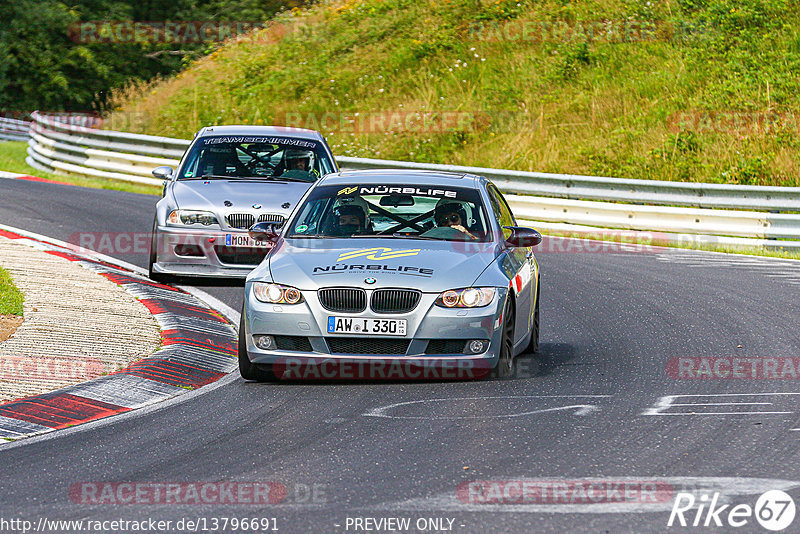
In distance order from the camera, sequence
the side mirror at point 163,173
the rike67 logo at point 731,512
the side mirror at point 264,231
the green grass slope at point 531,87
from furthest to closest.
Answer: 1. the green grass slope at point 531,87
2. the side mirror at point 163,173
3. the side mirror at point 264,231
4. the rike67 logo at point 731,512

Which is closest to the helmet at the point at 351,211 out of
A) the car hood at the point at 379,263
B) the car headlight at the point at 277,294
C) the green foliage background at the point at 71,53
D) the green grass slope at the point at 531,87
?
the car hood at the point at 379,263

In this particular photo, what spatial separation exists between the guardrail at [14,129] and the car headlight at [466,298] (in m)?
39.9

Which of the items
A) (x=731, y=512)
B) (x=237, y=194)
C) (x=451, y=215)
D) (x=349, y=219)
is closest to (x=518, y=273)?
(x=451, y=215)

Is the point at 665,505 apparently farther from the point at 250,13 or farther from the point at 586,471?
the point at 250,13

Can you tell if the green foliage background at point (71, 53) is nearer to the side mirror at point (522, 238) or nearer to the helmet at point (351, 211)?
the helmet at point (351, 211)

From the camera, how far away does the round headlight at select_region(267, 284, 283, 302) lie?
27.9ft

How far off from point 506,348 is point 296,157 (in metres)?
6.35

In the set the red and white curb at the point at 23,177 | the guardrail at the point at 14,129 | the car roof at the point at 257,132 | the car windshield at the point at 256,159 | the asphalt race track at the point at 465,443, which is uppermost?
the car roof at the point at 257,132

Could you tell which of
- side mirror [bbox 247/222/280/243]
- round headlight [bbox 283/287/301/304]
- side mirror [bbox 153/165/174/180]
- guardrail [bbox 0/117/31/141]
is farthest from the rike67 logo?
guardrail [bbox 0/117/31/141]

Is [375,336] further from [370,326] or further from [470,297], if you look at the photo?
[470,297]

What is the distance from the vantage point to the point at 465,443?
6828 millimetres

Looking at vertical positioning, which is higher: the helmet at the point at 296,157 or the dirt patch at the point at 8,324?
the helmet at the point at 296,157

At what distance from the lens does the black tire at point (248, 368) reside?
862 cm

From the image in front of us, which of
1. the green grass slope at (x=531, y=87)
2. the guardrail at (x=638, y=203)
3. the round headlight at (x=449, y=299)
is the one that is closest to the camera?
the round headlight at (x=449, y=299)
